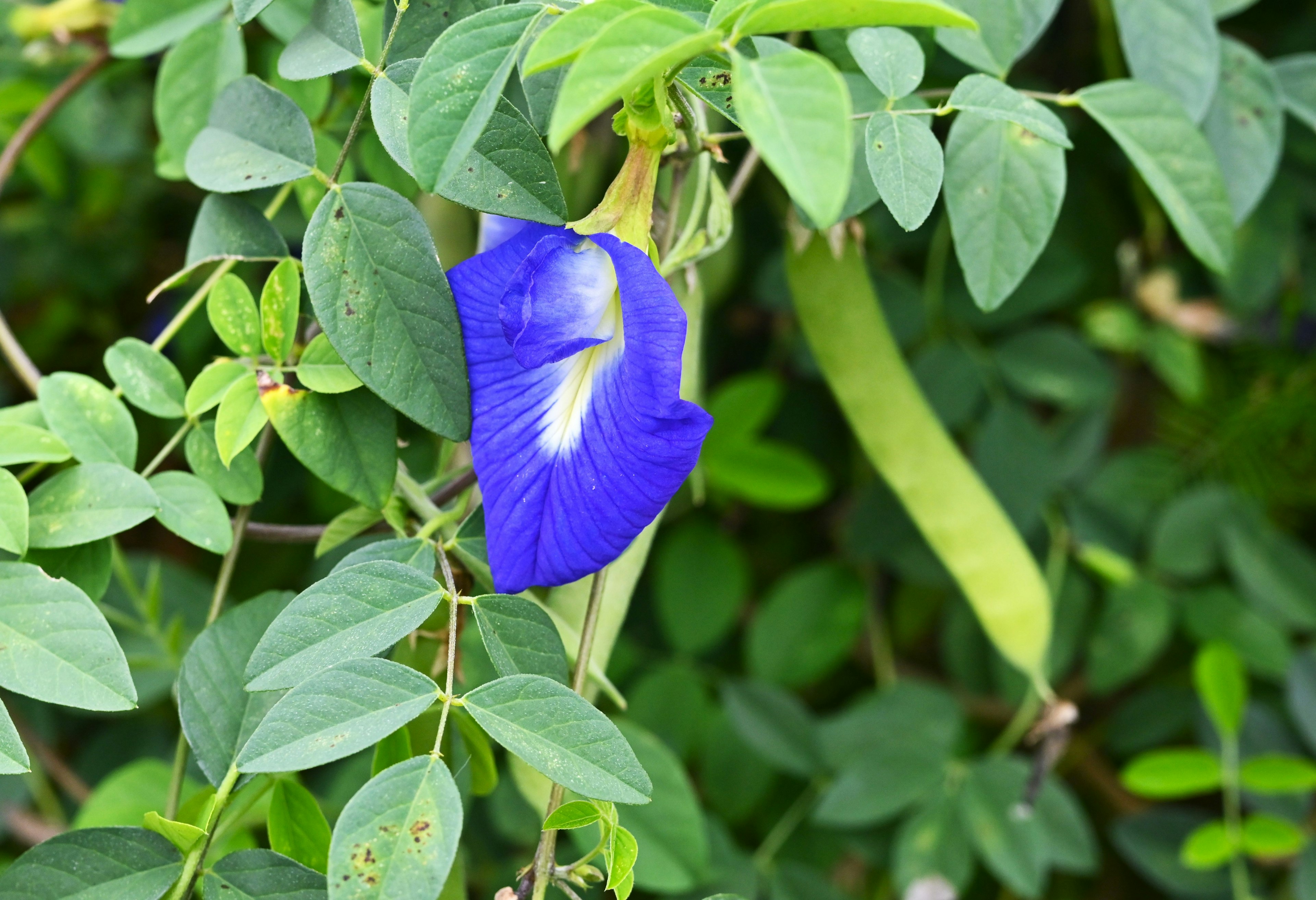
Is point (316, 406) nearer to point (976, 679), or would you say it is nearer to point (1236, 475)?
point (976, 679)

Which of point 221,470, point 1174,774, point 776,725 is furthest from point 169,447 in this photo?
point 1174,774

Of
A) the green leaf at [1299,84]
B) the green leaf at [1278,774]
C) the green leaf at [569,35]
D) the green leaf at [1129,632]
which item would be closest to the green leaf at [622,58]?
the green leaf at [569,35]

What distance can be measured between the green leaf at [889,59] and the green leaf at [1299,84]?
0.40 meters

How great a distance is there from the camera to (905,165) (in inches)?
21.6

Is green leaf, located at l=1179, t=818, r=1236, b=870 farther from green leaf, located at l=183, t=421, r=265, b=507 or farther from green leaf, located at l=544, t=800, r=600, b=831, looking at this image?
green leaf, located at l=183, t=421, r=265, b=507

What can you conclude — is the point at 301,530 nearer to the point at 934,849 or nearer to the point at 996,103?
the point at 996,103

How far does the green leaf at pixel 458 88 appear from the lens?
1.56 feet

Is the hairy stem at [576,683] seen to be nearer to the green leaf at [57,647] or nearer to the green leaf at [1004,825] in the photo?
the green leaf at [57,647]

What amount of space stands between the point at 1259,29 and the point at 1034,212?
813 mm

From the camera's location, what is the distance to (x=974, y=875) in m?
1.32

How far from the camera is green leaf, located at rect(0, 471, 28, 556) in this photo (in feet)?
1.80

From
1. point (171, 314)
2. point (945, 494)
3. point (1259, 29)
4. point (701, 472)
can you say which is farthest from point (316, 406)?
point (1259, 29)

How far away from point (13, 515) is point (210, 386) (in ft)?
0.40

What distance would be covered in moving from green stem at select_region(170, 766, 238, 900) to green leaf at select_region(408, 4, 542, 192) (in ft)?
1.04
